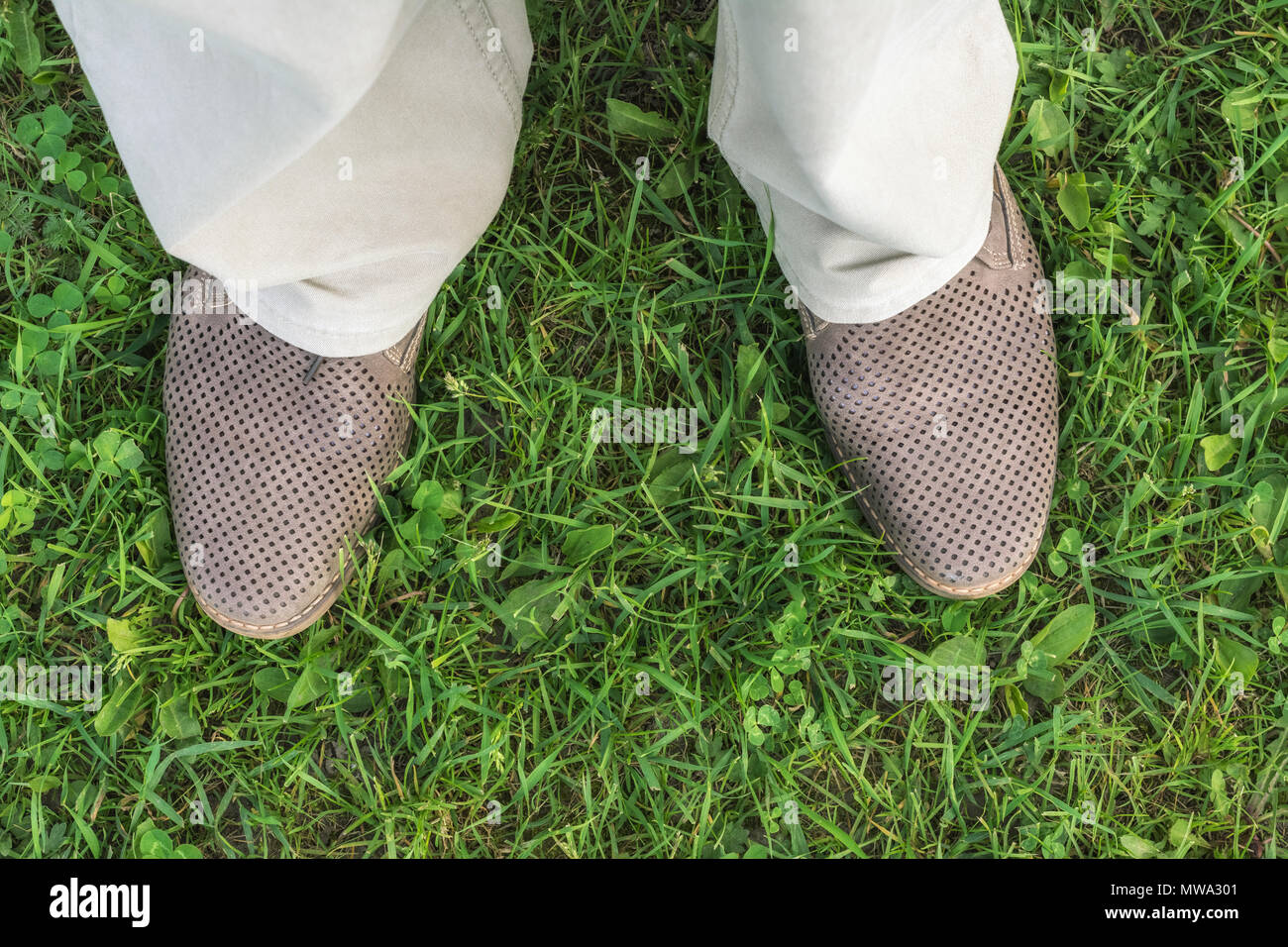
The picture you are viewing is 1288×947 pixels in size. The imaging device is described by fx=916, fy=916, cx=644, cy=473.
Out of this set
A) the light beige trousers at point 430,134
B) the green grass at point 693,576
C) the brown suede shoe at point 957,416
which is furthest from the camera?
the green grass at point 693,576

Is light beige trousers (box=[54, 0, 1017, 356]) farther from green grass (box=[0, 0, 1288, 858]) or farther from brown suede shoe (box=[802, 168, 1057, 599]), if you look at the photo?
green grass (box=[0, 0, 1288, 858])

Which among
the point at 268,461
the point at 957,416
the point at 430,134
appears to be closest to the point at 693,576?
the point at 957,416

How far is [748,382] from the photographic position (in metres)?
1.61

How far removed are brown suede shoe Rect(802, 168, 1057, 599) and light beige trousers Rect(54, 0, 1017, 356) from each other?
11 centimetres

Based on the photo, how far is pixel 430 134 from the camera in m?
1.22

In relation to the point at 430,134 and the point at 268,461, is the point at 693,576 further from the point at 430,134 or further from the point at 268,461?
the point at 430,134

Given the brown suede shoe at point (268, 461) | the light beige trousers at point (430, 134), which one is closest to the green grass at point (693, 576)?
the brown suede shoe at point (268, 461)

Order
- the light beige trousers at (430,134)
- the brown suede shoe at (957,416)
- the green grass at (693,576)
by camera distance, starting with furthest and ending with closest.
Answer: the green grass at (693,576), the brown suede shoe at (957,416), the light beige trousers at (430,134)

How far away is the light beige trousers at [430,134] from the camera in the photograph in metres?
0.85

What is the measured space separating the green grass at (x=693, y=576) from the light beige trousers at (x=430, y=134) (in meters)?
0.31

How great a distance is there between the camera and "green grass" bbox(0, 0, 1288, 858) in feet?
5.26

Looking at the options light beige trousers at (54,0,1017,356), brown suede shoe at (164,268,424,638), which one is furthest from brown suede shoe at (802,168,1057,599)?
brown suede shoe at (164,268,424,638)

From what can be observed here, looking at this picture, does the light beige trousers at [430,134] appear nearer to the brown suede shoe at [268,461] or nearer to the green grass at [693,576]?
the brown suede shoe at [268,461]
